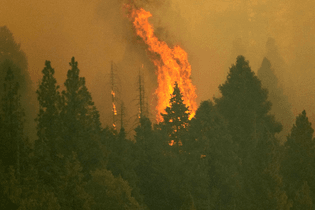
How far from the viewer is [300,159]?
43844 mm

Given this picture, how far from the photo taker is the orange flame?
6175cm

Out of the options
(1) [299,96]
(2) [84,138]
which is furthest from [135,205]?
(1) [299,96]

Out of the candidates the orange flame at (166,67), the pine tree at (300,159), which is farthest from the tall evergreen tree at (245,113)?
the orange flame at (166,67)

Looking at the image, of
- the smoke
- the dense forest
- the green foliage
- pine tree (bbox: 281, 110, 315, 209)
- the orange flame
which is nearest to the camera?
the green foliage

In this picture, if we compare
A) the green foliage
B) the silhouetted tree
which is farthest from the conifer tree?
the silhouetted tree

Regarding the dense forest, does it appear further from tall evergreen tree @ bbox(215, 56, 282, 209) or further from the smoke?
the smoke

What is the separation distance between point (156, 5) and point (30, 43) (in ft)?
79.4

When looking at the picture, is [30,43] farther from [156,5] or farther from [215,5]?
[215,5]

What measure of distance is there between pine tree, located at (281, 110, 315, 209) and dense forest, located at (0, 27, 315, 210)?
10 centimetres

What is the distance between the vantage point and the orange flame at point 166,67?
61.8 meters

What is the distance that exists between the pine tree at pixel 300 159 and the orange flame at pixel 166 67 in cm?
1894

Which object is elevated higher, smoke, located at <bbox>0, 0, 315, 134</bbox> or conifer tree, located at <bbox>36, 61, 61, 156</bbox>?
smoke, located at <bbox>0, 0, 315, 134</bbox>

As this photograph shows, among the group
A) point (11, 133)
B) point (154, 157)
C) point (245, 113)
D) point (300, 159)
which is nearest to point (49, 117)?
point (11, 133)

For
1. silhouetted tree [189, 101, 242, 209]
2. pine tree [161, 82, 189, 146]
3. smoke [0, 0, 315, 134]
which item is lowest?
silhouetted tree [189, 101, 242, 209]
